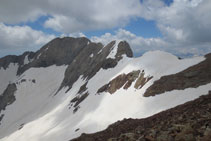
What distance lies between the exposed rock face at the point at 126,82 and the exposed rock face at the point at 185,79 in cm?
533

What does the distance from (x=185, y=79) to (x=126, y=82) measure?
1800 cm

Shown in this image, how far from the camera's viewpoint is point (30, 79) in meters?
130

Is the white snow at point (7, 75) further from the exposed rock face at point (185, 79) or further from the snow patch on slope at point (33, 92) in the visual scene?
the exposed rock face at point (185, 79)

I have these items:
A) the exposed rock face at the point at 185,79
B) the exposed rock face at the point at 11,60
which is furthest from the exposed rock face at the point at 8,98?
the exposed rock face at the point at 185,79

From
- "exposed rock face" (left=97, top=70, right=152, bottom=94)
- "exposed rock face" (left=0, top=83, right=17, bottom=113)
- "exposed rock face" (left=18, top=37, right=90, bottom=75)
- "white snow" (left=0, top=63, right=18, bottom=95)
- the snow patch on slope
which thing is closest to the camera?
"exposed rock face" (left=97, top=70, right=152, bottom=94)

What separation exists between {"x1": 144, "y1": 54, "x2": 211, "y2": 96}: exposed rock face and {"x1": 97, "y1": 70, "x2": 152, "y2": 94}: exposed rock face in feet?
17.5

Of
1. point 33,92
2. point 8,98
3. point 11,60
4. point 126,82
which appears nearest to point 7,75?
point 11,60

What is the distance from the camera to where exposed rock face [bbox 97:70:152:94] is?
133 feet

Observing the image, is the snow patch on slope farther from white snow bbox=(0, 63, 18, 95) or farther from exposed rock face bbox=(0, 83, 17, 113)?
white snow bbox=(0, 63, 18, 95)

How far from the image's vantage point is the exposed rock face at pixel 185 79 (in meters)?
28.2

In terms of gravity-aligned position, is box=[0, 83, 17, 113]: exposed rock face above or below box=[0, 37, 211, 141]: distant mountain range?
above

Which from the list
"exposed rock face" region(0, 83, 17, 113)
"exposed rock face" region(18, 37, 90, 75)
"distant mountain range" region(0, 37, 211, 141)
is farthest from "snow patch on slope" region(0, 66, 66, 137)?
"exposed rock face" region(18, 37, 90, 75)

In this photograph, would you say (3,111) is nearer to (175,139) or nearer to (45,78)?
(45,78)

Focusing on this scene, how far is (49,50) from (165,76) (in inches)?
5253
